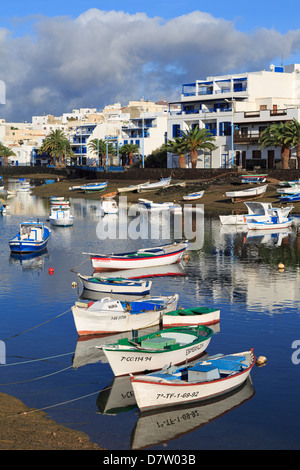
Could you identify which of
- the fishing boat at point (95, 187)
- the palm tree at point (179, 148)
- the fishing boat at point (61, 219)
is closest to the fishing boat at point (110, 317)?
the fishing boat at point (61, 219)

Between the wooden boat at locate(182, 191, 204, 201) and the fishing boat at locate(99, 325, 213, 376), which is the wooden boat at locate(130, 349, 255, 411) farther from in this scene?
the wooden boat at locate(182, 191, 204, 201)

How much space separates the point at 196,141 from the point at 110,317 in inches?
3396

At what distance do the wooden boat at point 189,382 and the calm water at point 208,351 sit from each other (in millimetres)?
399

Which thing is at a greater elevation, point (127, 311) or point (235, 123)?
point (235, 123)

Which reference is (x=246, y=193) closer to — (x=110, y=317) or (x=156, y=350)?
(x=110, y=317)

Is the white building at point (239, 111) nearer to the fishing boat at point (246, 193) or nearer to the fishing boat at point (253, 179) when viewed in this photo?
the fishing boat at point (253, 179)

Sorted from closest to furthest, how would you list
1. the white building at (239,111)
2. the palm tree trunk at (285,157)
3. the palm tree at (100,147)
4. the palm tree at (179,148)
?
the palm tree trunk at (285,157) → the white building at (239,111) → the palm tree at (179,148) → the palm tree at (100,147)

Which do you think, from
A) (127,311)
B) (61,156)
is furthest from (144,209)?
(61,156)

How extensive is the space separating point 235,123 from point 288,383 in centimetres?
9304

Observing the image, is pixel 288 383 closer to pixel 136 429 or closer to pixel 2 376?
pixel 136 429

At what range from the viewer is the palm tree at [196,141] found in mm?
112875

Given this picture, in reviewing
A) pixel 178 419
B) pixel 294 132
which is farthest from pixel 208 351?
pixel 294 132

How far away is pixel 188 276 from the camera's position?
148ft

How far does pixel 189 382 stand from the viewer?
71.8 ft
